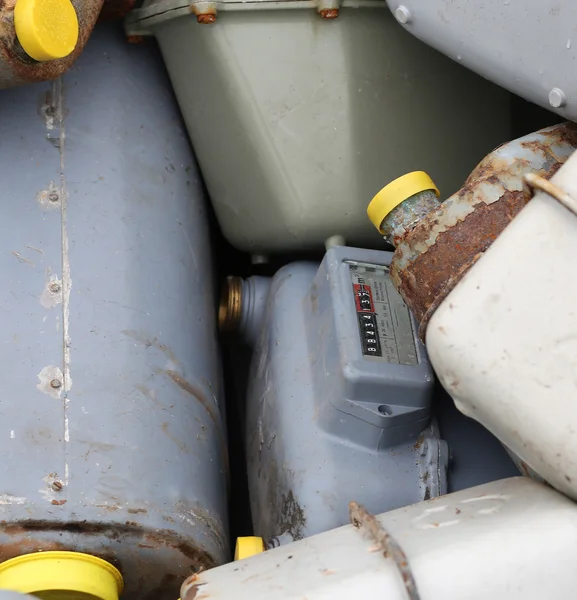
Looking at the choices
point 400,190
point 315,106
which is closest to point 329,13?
point 315,106

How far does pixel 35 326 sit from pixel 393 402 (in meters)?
0.37

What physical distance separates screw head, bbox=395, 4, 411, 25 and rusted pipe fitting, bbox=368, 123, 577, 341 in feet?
0.55

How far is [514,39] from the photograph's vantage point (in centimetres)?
79

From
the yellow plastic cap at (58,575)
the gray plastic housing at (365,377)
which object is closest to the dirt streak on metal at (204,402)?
the gray plastic housing at (365,377)

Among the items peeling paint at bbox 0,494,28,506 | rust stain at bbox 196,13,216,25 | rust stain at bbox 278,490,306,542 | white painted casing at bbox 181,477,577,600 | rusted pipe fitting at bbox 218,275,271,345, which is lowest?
rust stain at bbox 278,490,306,542

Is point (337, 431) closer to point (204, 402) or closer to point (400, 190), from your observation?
point (204, 402)

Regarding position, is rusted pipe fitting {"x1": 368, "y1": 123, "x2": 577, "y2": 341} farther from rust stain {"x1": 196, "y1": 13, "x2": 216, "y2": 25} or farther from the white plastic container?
rust stain {"x1": 196, "y1": 13, "x2": 216, "y2": 25}

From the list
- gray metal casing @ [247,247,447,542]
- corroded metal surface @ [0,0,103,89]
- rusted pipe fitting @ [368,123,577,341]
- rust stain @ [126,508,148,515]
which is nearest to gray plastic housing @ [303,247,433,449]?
gray metal casing @ [247,247,447,542]

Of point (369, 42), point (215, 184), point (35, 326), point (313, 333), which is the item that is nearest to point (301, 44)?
point (369, 42)

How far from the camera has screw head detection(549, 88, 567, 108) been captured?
764 millimetres

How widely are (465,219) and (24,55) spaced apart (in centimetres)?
46

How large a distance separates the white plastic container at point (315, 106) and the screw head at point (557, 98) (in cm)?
30

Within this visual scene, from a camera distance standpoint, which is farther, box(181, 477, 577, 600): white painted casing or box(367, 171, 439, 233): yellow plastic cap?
box(367, 171, 439, 233): yellow plastic cap

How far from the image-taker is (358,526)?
2.25 ft
